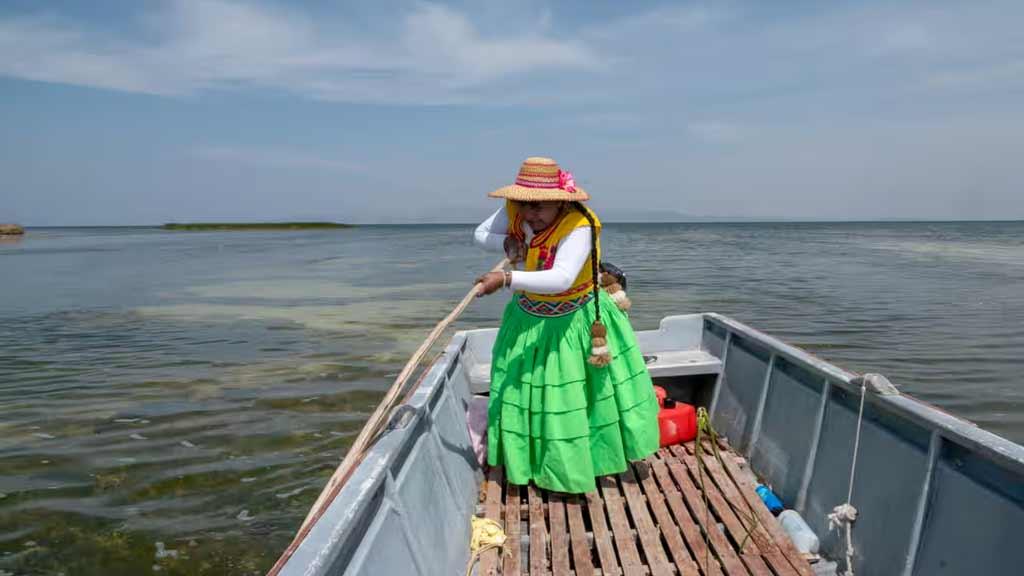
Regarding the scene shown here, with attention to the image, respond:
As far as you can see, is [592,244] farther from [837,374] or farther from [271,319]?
[271,319]

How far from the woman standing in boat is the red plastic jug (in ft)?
3.27

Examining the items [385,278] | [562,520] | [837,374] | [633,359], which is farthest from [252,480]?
[385,278]

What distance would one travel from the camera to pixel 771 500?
13.1 ft

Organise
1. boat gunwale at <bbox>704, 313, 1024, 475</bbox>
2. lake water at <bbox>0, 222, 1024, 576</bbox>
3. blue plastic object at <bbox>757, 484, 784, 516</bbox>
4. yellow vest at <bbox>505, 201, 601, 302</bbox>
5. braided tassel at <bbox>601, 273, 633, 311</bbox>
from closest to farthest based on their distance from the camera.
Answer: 1. boat gunwale at <bbox>704, 313, 1024, 475</bbox>
2. yellow vest at <bbox>505, 201, 601, 302</bbox>
3. blue plastic object at <bbox>757, 484, 784, 516</bbox>
4. braided tassel at <bbox>601, 273, 633, 311</bbox>
5. lake water at <bbox>0, 222, 1024, 576</bbox>

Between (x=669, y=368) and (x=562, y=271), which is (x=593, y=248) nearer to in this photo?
(x=562, y=271)

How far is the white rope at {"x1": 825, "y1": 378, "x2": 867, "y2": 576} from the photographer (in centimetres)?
321

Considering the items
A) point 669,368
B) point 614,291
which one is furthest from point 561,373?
point 669,368

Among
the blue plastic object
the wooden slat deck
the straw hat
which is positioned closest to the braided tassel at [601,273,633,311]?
the straw hat

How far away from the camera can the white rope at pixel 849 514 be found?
321cm

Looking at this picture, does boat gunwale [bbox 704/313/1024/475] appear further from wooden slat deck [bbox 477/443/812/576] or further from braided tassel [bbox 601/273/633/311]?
braided tassel [bbox 601/273/633/311]

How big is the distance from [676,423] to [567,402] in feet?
5.49

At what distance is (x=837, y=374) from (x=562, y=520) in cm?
186

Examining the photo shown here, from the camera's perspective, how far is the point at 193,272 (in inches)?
1189

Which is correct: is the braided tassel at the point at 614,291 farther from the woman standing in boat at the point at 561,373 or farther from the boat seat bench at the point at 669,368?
the boat seat bench at the point at 669,368
